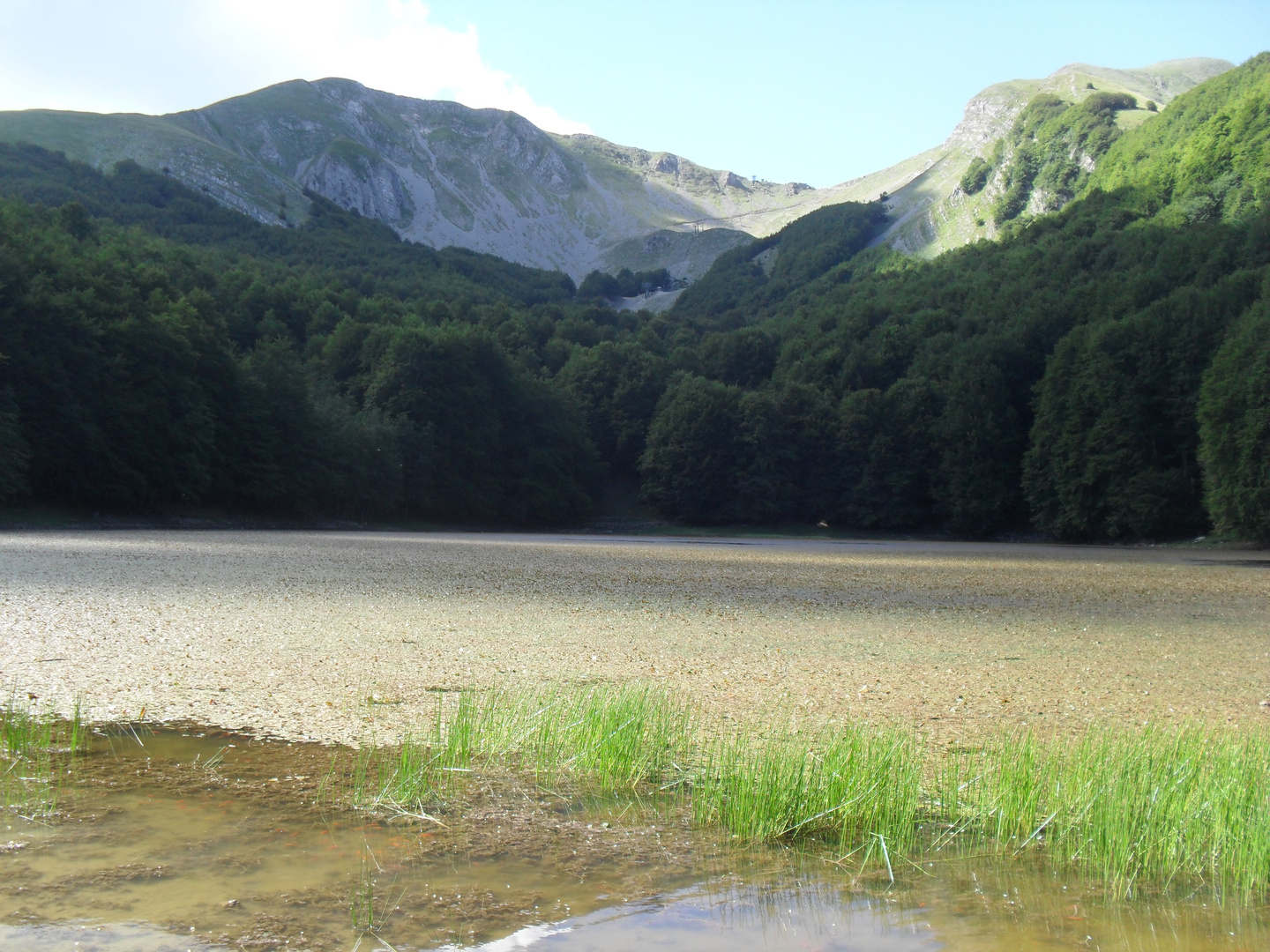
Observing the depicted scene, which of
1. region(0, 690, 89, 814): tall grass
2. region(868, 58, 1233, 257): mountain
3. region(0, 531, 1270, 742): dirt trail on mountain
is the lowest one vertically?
region(0, 531, 1270, 742): dirt trail on mountain

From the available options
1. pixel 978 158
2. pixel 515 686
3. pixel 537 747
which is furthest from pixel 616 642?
pixel 978 158

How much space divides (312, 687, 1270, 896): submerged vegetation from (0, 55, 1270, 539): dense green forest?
39315mm

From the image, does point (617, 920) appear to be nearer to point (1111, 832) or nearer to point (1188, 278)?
point (1111, 832)

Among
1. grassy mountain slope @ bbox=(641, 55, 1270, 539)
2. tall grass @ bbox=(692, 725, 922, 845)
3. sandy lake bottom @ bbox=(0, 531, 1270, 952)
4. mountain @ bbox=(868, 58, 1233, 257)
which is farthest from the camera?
mountain @ bbox=(868, 58, 1233, 257)

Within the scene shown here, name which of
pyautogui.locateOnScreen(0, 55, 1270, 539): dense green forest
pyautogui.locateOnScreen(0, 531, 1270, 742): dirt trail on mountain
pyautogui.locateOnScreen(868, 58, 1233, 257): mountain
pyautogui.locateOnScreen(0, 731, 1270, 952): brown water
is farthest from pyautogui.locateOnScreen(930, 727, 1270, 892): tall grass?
pyautogui.locateOnScreen(868, 58, 1233, 257): mountain

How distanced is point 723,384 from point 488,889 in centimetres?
7879

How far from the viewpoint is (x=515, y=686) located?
8.89 metres

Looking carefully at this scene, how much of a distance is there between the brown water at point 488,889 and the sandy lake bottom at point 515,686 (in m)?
0.02

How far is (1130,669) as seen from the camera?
10664 mm

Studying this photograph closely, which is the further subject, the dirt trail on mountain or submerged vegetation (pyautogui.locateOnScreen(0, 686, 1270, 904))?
the dirt trail on mountain

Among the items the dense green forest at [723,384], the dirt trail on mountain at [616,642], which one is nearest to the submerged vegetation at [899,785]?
the dirt trail on mountain at [616,642]

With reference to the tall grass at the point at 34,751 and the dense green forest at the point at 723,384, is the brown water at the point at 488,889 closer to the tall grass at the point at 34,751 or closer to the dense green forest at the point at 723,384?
the tall grass at the point at 34,751

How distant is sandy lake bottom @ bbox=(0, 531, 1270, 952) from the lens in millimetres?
4074

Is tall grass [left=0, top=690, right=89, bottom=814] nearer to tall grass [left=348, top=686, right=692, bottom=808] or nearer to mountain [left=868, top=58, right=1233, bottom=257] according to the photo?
tall grass [left=348, top=686, right=692, bottom=808]
